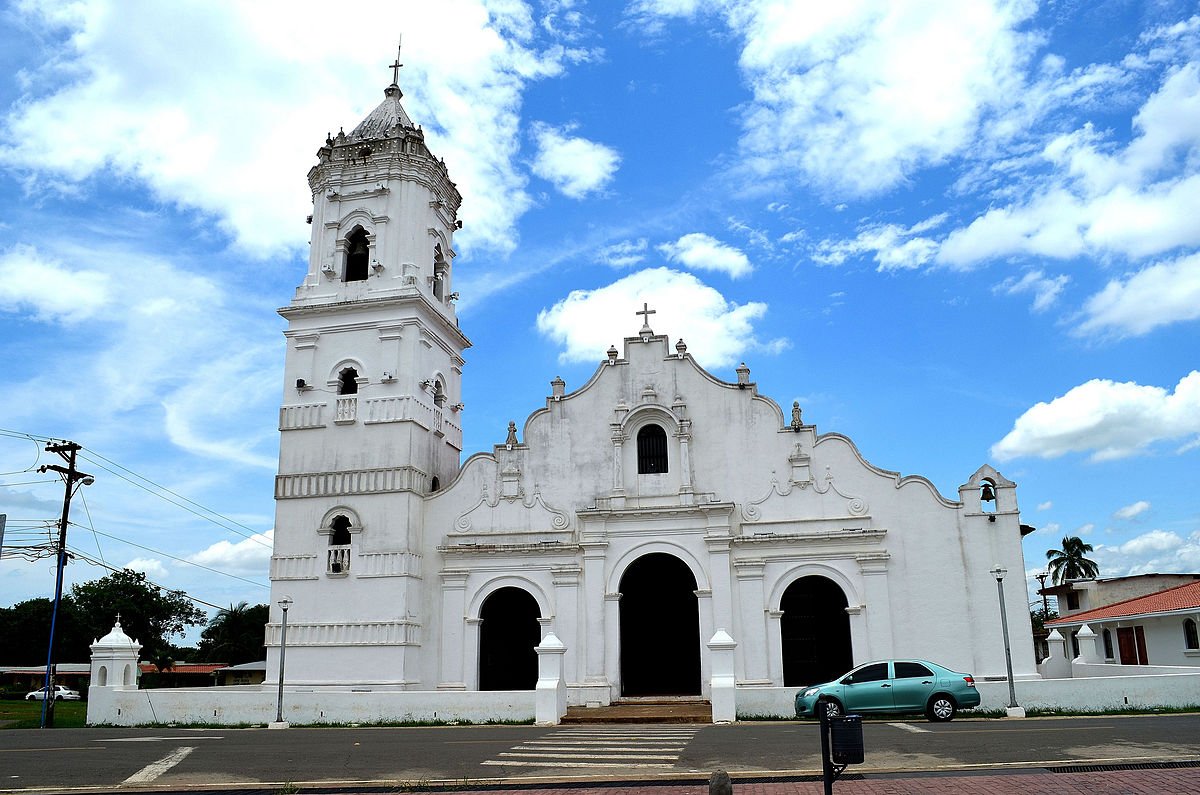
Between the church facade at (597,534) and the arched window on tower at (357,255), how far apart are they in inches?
27.6

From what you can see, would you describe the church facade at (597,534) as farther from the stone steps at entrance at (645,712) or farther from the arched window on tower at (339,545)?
the stone steps at entrance at (645,712)

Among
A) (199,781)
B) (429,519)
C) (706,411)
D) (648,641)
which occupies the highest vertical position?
(706,411)

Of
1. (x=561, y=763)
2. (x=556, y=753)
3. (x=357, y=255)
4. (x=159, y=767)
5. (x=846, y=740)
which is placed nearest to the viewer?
(x=846, y=740)

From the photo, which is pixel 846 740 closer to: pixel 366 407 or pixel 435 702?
pixel 435 702

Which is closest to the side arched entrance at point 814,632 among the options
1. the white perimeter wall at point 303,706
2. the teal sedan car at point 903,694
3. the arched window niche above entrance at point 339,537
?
the teal sedan car at point 903,694

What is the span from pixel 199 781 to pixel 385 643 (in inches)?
524

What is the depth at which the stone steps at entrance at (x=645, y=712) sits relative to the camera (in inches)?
844

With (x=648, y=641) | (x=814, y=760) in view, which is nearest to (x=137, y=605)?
(x=648, y=641)

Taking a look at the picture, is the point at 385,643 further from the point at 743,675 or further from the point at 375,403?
the point at 743,675

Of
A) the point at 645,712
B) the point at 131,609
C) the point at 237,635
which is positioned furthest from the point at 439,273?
the point at 237,635

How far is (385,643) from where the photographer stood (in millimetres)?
26031

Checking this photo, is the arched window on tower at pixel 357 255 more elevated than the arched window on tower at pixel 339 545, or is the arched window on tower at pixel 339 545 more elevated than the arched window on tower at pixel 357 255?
the arched window on tower at pixel 357 255

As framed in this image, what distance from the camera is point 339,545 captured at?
27.3 m

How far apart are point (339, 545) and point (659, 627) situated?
9267 millimetres
